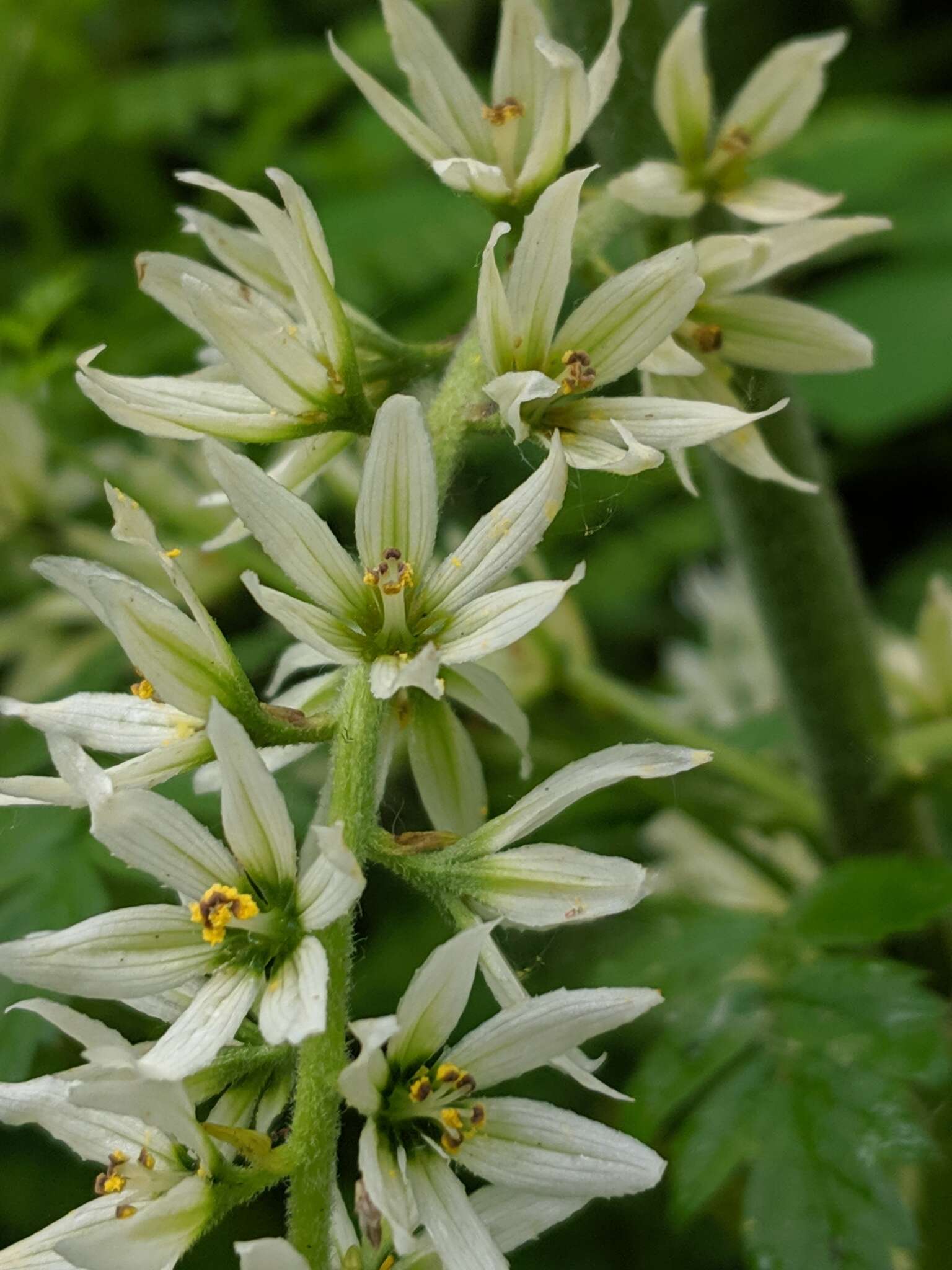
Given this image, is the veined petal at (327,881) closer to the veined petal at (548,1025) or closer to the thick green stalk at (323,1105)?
the thick green stalk at (323,1105)

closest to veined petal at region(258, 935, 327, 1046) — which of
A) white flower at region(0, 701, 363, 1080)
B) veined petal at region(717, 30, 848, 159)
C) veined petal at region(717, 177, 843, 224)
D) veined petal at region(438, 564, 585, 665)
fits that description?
white flower at region(0, 701, 363, 1080)

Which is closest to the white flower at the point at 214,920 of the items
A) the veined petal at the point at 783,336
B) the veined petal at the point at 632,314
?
the veined petal at the point at 632,314

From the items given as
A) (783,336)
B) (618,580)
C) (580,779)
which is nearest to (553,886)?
(580,779)

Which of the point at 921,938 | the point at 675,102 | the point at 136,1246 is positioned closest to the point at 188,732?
the point at 136,1246

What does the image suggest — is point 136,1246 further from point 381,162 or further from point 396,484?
point 381,162

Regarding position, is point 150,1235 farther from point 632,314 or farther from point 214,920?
point 632,314

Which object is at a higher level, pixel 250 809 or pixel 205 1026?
pixel 250 809
